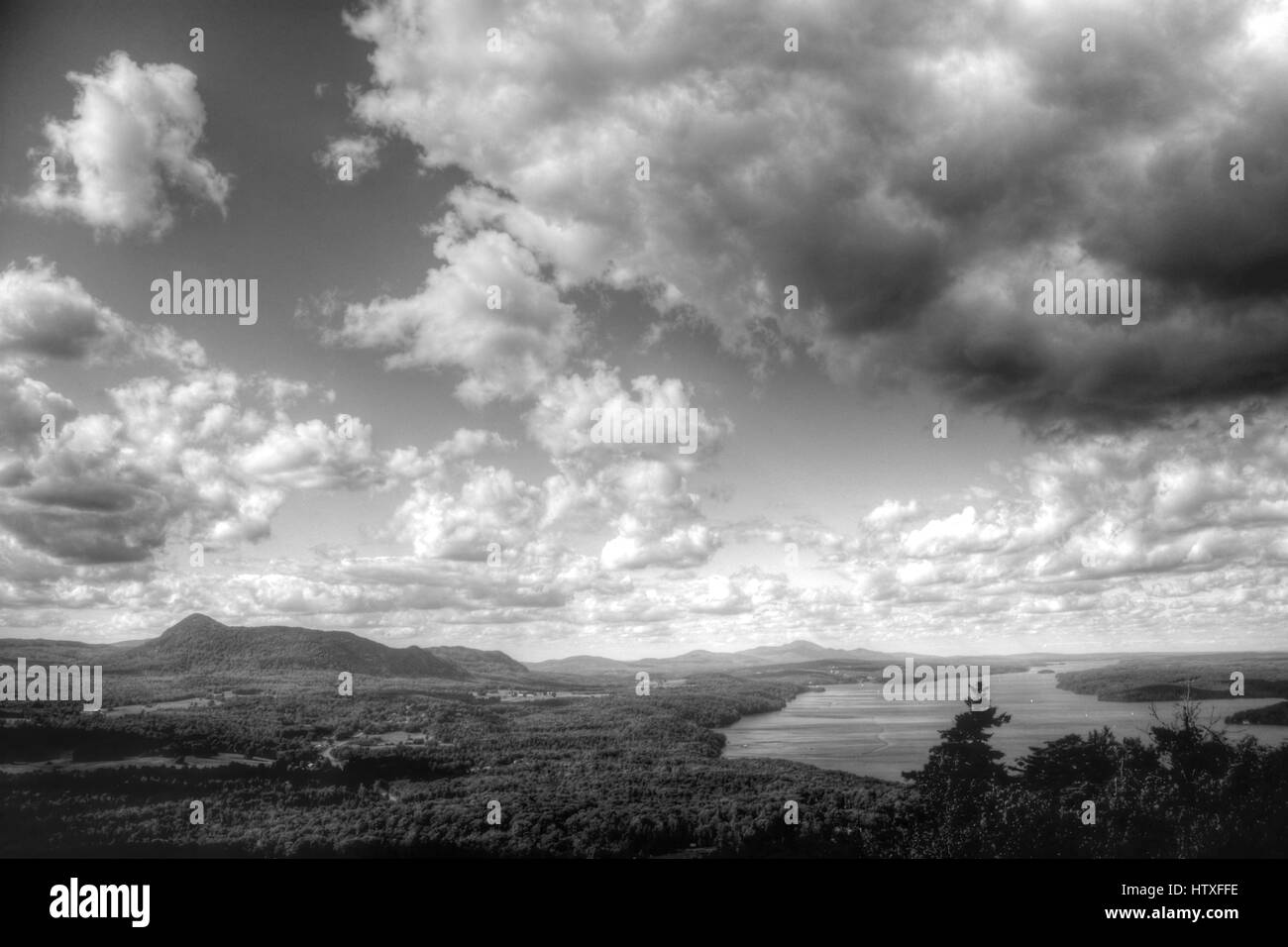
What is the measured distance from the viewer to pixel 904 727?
5406 centimetres

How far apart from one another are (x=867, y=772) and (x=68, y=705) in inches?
1885

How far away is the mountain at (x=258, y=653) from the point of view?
58.1 meters

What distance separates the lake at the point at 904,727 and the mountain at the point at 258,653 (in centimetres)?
4181

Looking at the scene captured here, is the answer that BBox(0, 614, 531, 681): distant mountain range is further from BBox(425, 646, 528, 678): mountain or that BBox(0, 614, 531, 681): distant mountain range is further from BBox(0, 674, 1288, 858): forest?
BBox(0, 674, 1288, 858): forest

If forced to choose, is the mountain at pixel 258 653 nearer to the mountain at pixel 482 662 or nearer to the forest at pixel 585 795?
the mountain at pixel 482 662

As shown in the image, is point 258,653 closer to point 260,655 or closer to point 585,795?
point 260,655

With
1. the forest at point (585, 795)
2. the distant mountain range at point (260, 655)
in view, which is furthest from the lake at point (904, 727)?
the distant mountain range at point (260, 655)

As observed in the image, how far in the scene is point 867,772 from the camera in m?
34.7

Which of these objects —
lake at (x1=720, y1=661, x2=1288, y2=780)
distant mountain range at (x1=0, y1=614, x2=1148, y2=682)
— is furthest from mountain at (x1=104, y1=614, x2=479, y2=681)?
lake at (x1=720, y1=661, x2=1288, y2=780)

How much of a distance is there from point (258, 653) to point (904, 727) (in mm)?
61633
